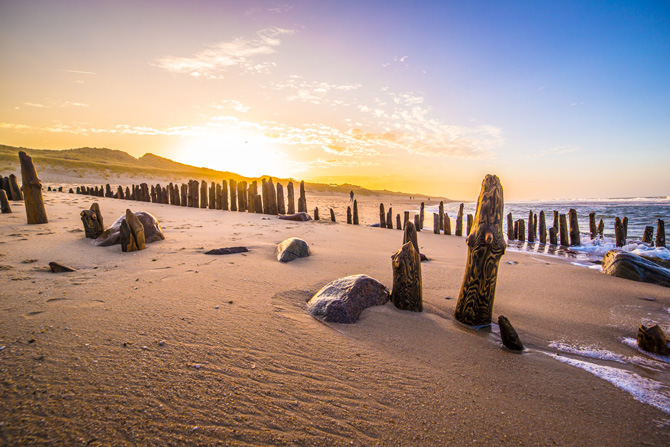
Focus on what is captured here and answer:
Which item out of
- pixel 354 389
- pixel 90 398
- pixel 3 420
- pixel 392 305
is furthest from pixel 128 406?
pixel 392 305

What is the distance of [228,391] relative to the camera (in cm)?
187

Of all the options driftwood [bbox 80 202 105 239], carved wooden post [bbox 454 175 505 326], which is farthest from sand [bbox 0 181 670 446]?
driftwood [bbox 80 202 105 239]

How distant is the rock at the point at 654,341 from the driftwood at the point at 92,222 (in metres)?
8.75

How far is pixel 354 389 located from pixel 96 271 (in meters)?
4.18

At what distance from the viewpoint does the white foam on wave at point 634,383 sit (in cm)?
219

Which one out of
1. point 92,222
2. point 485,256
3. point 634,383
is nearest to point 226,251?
point 92,222

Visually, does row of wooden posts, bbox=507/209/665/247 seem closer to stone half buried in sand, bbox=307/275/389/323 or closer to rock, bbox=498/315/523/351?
rock, bbox=498/315/523/351

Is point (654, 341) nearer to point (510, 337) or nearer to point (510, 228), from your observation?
point (510, 337)

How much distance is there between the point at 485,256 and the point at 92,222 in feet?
24.3

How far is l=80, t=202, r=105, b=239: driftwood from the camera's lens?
602cm

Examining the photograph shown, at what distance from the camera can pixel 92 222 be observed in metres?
6.05

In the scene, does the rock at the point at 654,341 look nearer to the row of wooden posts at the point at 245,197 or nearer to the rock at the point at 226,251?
the rock at the point at 226,251

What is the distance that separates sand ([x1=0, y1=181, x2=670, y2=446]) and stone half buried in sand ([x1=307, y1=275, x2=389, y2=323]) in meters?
0.14

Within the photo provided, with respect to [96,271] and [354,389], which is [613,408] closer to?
[354,389]
